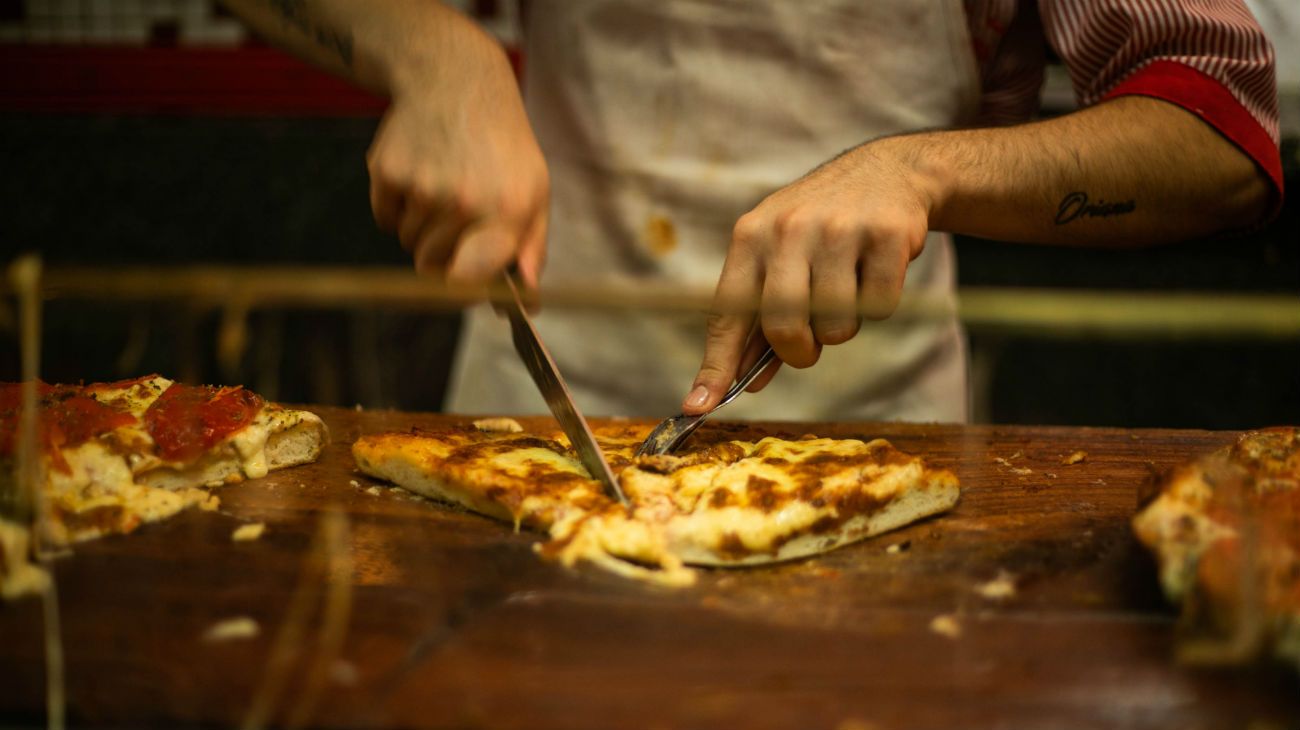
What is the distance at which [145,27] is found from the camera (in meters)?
3.84

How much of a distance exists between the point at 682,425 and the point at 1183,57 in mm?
1279

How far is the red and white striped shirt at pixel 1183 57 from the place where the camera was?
6.70 feet

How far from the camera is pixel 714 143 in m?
2.39

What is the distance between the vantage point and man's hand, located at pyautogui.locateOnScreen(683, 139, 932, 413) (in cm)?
160

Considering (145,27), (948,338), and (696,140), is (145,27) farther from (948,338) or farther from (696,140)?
(948,338)

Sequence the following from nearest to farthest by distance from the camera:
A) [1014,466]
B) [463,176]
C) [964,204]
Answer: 1. [463,176]
2. [1014,466]
3. [964,204]

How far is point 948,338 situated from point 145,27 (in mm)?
3162

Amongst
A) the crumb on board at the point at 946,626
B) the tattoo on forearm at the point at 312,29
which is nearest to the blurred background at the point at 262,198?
the tattoo on forearm at the point at 312,29

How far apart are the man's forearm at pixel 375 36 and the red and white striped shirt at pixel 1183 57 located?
4.03ft

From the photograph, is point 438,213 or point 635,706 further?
point 438,213

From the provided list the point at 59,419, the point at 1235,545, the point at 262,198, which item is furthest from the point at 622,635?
the point at 262,198

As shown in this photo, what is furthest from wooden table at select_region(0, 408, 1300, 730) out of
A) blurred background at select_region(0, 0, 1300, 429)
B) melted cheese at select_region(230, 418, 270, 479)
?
blurred background at select_region(0, 0, 1300, 429)

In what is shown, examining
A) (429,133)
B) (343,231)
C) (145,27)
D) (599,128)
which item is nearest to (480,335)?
(599,128)

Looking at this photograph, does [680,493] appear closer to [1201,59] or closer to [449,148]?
[449,148]
